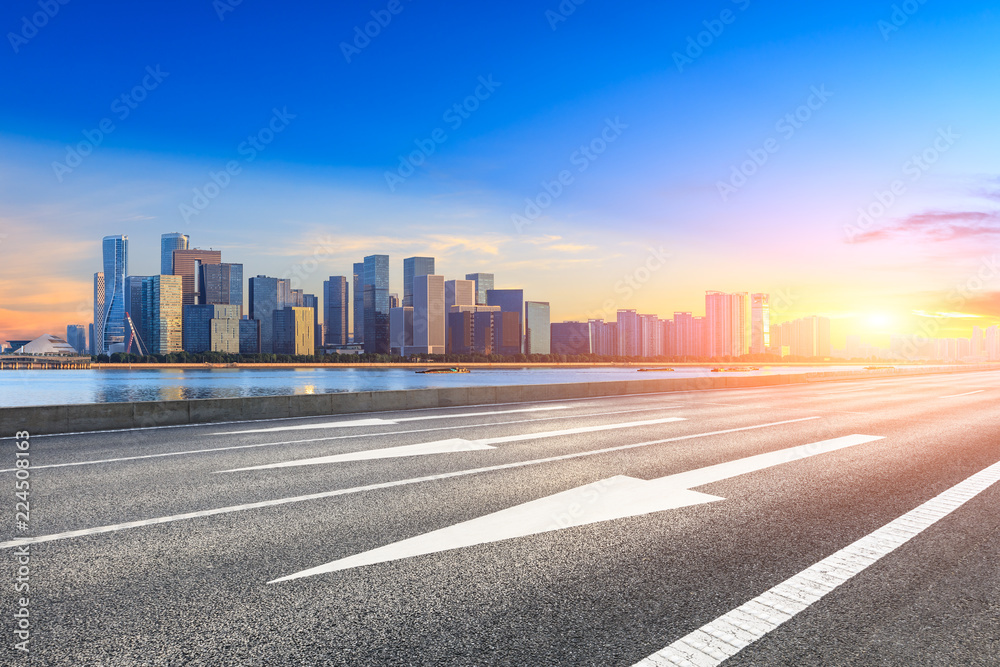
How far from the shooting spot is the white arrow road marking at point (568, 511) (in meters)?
4.64

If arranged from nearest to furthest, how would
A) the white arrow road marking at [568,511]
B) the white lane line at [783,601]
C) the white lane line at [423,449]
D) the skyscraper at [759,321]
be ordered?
the white lane line at [783,601] < the white arrow road marking at [568,511] < the white lane line at [423,449] < the skyscraper at [759,321]

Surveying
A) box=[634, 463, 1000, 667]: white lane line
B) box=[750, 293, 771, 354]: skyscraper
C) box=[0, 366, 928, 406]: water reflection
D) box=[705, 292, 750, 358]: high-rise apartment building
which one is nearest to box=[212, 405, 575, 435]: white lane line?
box=[634, 463, 1000, 667]: white lane line

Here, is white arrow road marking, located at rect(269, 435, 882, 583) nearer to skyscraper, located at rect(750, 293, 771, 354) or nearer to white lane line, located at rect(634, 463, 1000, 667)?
white lane line, located at rect(634, 463, 1000, 667)

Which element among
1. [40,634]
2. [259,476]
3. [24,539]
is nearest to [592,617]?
[40,634]

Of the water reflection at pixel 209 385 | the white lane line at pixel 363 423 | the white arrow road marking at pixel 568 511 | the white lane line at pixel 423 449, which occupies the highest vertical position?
the white arrow road marking at pixel 568 511

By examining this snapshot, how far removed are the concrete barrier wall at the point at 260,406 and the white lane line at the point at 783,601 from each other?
1344cm

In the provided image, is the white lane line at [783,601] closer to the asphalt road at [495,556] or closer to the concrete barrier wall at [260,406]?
the asphalt road at [495,556]

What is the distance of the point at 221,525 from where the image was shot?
5.39m

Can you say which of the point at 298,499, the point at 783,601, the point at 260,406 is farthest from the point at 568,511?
the point at 260,406

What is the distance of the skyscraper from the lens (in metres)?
148

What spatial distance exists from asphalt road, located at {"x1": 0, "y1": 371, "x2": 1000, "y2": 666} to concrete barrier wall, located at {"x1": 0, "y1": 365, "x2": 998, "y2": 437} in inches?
123

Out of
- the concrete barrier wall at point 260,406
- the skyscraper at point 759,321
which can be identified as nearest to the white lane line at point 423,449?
the concrete barrier wall at point 260,406

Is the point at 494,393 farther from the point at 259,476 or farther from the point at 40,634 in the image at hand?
the point at 40,634

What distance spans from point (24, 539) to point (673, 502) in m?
5.83
